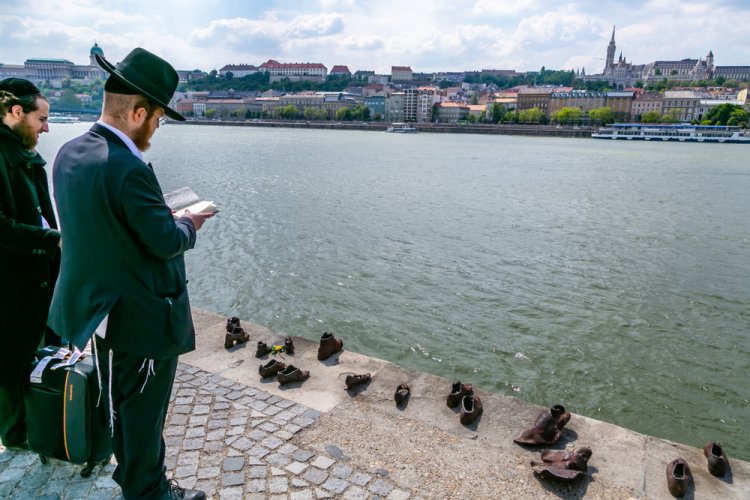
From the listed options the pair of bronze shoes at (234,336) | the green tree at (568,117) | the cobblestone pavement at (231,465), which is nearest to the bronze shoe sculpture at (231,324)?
the pair of bronze shoes at (234,336)

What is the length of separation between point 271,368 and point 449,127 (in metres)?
138

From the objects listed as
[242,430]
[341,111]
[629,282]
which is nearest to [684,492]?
[242,430]

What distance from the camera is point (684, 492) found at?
149 inches

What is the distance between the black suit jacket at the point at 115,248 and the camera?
8.16 feet

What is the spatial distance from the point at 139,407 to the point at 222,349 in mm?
3154

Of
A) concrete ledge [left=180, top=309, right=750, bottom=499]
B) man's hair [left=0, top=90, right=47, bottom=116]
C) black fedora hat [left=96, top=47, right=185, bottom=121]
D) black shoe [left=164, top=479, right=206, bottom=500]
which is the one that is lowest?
concrete ledge [left=180, top=309, right=750, bottom=499]

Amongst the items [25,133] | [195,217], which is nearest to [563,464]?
[195,217]

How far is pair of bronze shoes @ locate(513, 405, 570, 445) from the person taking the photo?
4.25m

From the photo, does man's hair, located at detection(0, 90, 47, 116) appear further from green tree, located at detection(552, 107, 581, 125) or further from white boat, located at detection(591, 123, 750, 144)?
green tree, located at detection(552, 107, 581, 125)

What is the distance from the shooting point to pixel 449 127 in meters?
138

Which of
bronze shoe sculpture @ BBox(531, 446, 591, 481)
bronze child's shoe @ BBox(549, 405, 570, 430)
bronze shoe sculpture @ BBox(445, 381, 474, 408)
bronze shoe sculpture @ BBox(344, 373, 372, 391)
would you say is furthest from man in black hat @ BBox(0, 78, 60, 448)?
bronze child's shoe @ BBox(549, 405, 570, 430)

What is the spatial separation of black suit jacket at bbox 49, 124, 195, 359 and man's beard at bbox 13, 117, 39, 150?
120cm

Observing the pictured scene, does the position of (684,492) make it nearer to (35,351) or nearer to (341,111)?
(35,351)

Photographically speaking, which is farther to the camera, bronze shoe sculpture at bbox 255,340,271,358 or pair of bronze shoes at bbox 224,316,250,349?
pair of bronze shoes at bbox 224,316,250,349
